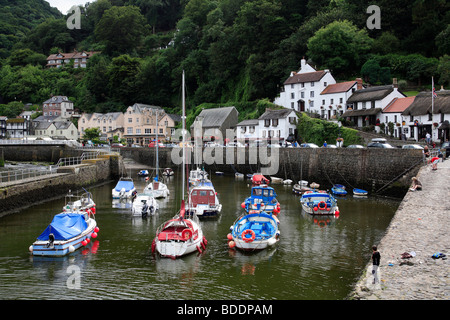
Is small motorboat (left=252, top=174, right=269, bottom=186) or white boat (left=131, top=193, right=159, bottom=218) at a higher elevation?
small motorboat (left=252, top=174, right=269, bottom=186)

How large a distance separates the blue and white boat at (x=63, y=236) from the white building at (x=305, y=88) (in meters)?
46.5

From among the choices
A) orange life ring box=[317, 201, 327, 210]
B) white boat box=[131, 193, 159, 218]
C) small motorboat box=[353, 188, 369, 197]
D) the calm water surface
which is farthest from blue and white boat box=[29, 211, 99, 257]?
small motorboat box=[353, 188, 369, 197]

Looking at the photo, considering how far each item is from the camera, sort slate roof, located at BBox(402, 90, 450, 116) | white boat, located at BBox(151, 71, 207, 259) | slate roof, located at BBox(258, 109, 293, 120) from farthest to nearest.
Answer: slate roof, located at BBox(258, 109, 293, 120) → slate roof, located at BBox(402, 90, 450, 116) → white boat, located at BBox(151, 71, 207, 259)

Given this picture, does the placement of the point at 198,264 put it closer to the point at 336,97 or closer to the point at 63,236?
the point at 63,236

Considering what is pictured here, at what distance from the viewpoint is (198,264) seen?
58.6 ft

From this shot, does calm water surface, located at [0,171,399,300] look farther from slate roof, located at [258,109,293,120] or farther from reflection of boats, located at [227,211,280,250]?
slate roof, located at [258,109,293,120]

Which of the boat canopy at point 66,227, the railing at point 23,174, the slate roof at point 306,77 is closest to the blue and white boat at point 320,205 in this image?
the boat canopy at point 66,227

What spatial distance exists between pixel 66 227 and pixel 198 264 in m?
6.75

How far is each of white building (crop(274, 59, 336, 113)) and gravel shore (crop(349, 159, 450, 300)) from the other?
40.3 metres

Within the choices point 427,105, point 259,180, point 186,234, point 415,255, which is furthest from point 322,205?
point 427,105

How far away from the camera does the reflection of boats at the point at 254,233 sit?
19.5 meters

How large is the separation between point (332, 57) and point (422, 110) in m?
25.6

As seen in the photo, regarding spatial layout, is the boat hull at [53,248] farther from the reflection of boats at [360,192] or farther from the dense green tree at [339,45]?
the dense green tree at [339,45]

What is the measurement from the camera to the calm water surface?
14.9 m
